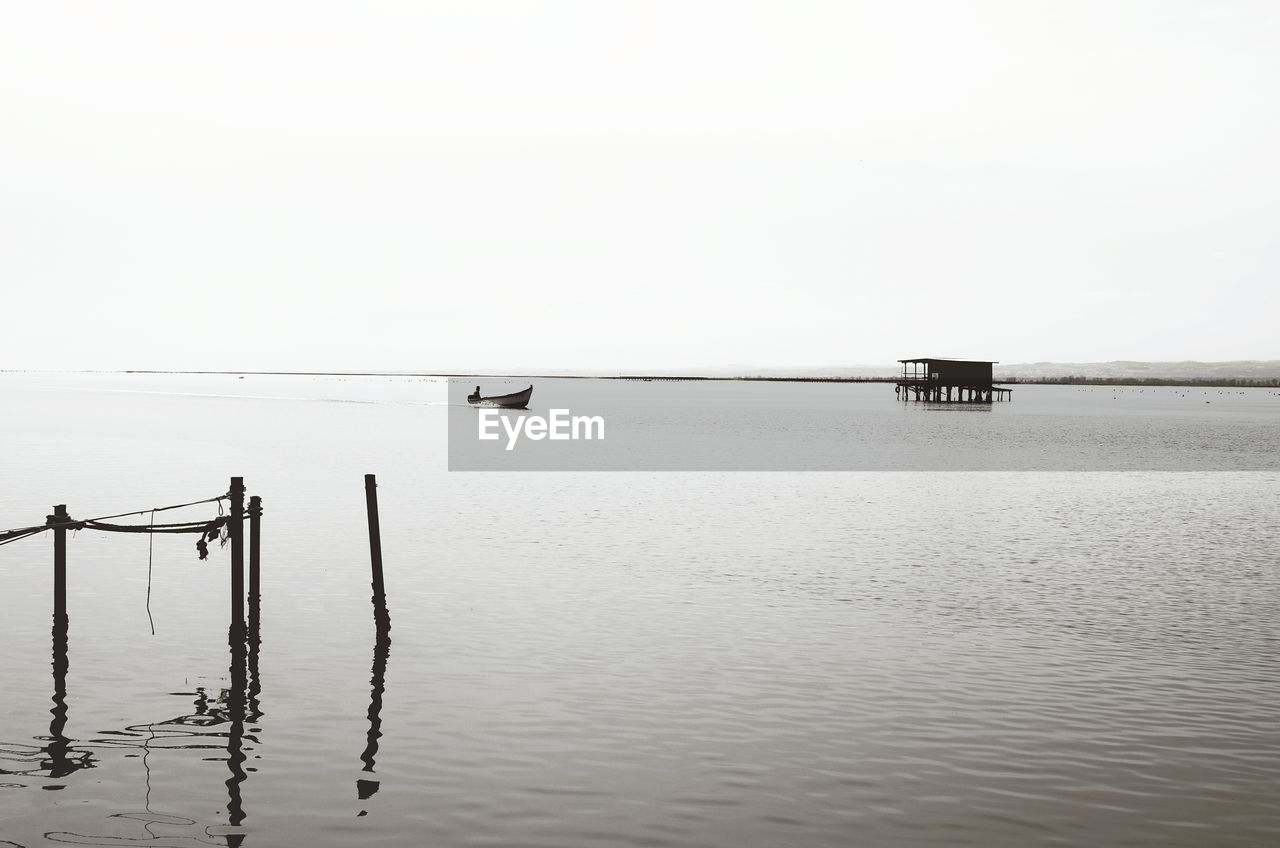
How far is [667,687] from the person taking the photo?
1683 cm

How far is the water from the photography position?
11797 millimetres

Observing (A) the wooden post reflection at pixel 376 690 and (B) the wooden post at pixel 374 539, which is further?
(B) the wooden post at pixel 374 539

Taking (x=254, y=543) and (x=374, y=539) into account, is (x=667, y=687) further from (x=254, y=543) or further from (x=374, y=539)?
(x=254, y=543)

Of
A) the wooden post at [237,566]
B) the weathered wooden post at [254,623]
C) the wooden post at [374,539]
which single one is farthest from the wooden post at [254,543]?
the wooden post at [374,539]

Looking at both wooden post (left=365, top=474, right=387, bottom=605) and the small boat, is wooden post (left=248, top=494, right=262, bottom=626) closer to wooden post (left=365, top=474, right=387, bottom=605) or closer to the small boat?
wooden post (left=365, top=474, right=387, bottom=605)

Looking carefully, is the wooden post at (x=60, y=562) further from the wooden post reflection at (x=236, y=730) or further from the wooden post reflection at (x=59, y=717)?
the wooden post reflection at (x=236, y=730)

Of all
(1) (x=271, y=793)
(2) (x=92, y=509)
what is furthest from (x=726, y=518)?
(1) (x=271, y=793)

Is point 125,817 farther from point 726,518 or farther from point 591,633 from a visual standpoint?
point 726,518

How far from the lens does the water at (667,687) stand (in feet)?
38.7

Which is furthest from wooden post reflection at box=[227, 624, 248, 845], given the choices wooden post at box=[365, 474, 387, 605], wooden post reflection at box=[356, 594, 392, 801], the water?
wooden post at box=[365, 474, 387, 605]

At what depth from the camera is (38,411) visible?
393 ft

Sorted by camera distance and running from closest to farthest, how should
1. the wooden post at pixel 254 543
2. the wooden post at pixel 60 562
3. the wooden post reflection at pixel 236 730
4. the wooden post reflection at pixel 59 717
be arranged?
the wooden post reflection at pixel 236 730 < the wooden post reflection at pixel 59 717 < the wooden post at pixel 60 562 < the wooden post at pixel 254 543

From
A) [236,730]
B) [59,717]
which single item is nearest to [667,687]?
[236,730]

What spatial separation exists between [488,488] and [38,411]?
9025 cm
